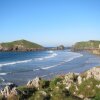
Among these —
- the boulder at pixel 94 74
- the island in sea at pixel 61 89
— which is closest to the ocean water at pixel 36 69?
the island in sea at pixel 61 89

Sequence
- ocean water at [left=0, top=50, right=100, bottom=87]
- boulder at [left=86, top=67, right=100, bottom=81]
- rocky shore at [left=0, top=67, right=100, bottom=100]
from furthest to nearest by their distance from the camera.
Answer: ocean water at [left=0, top=50, right=100, bottom=87]
boulder at [left=86, top=67, right=100, bottom=81]
rocky shore at [left=0, top=67, right=100, bottom=100]

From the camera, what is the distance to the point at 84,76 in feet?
101

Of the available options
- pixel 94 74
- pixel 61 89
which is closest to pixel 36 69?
pixel 94 74

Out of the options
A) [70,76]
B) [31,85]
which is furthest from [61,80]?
[31,85]

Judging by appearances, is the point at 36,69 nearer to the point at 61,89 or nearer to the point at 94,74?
the point at 94,74

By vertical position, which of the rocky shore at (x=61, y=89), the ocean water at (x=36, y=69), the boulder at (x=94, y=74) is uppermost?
the boulder at (x=94, y=74)

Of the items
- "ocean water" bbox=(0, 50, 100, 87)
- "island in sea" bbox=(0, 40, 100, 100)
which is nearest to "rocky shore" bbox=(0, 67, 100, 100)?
"island in sea" bbox=(0, 40, 100, 100)

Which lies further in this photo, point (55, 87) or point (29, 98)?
point (55, 87)

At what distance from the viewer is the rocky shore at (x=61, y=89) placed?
24750 mm

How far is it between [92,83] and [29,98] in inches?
278

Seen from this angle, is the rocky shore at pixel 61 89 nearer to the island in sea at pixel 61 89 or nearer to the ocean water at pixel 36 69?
the island in sea at pixel 61 89

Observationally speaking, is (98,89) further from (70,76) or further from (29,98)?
(29,98)

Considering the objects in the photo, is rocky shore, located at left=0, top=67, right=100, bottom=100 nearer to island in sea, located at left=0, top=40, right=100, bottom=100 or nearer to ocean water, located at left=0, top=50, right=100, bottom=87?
island in sea, located at left=0, top=40, right=100, bottom=100

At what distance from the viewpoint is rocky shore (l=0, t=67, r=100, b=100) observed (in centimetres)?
2475
